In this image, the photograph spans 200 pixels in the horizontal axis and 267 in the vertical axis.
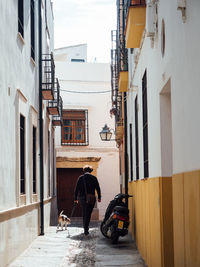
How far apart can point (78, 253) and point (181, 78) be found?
5985 millimetres

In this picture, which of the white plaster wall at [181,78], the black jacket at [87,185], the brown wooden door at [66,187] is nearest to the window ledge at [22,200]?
the black jacket at [87,185]

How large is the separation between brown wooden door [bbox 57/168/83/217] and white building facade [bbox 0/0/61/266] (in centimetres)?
1110

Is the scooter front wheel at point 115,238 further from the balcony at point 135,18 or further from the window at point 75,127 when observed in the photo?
the window at point 75,127

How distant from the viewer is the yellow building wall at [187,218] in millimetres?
3873

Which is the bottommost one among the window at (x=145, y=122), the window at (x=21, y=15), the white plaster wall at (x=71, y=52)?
the window at (x=145, y=122)

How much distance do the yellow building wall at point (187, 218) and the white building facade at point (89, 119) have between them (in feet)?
67.5

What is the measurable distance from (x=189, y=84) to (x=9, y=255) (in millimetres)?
5378

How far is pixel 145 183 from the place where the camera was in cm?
814

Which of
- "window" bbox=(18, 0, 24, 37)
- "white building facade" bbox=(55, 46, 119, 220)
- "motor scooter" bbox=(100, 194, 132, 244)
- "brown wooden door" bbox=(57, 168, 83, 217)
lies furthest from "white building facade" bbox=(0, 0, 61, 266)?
"white building facade" bbox=(55, 46, 119, 220)

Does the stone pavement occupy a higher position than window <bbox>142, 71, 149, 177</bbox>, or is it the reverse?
window <bbox>142, 71, 149, 177</bbox>

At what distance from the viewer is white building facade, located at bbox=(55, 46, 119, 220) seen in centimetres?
2617

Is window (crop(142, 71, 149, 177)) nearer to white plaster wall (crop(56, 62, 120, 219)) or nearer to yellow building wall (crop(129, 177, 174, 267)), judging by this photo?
yellow building wall (crop(129, 177, 174, 267))

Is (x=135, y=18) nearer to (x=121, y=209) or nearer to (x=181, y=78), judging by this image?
(x=181, y=78)

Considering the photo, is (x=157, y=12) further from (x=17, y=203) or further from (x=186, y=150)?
(x=17, y=203)
